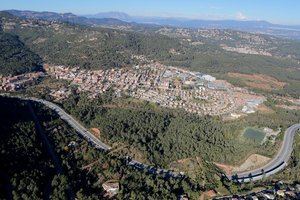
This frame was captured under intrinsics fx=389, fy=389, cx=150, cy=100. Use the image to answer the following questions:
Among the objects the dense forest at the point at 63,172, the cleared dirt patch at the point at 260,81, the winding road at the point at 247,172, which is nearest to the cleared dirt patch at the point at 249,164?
the winding road at the point at 247,172

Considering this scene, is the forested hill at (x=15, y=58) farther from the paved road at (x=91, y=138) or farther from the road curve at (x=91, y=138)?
the paved road at (x=91, y=138)

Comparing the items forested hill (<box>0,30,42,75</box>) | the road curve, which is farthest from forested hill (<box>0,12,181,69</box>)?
the road curve

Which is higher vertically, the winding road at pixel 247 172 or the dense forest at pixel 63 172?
the dense forest at pixel 63 172

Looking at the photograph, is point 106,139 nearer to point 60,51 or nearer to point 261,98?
point 261,98

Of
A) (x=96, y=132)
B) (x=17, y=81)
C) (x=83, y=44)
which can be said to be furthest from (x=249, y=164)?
(x=83, y=44)

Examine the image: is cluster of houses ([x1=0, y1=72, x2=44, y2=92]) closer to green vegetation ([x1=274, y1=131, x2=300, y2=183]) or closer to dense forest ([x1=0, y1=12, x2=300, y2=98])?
dense forest ([x1=0, y1=12, x2=300, y2=98])

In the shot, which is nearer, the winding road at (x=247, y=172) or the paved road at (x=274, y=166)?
the winding road at (x=247, y=172)

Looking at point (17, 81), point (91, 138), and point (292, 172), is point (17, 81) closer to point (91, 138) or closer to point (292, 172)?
point (91, 138)
